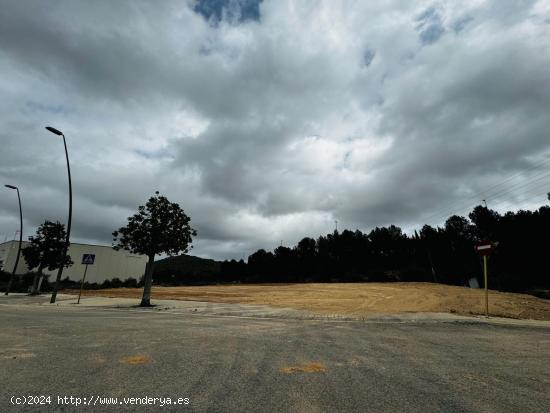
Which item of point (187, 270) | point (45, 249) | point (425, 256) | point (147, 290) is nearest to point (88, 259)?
point (147, 290)

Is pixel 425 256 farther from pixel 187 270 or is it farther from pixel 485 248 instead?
pixel 187 270

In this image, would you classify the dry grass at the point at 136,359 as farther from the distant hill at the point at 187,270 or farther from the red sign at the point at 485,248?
the distant hill at the point at 187,270

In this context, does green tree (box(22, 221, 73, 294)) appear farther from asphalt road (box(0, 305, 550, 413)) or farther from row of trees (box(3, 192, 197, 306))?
asphalt road (box(0, 305, 550, 413))

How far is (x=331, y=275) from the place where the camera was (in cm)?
7312

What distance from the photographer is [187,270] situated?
12194cm

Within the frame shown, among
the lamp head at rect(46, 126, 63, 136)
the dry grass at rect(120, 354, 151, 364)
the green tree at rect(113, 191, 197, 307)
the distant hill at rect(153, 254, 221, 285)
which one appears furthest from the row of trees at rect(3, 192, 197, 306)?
the distant hill at rect(153, 254, 221, 285)

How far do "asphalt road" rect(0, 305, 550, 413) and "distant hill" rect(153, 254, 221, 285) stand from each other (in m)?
70.7

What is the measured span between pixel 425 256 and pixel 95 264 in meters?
76.3

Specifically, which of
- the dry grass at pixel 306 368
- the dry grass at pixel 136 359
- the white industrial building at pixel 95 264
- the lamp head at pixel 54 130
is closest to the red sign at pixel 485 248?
the dry grass at pixel 306 368

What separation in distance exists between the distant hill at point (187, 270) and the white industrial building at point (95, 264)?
22.7 feet

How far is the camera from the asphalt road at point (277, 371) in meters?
3.66

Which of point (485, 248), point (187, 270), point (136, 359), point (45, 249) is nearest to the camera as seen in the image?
point (136, 359)

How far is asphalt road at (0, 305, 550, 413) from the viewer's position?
12.0ft

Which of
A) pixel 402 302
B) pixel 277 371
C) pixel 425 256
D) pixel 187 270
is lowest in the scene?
pixel 277 371
